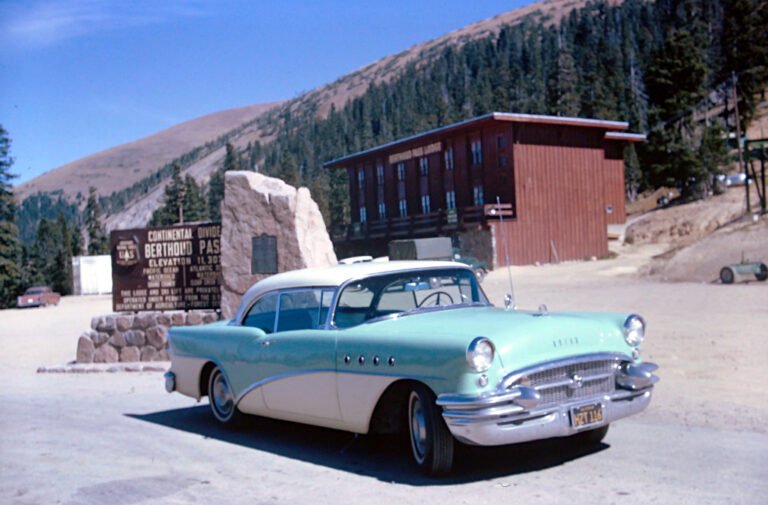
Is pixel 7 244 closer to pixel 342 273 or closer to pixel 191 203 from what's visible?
pixel 191 203

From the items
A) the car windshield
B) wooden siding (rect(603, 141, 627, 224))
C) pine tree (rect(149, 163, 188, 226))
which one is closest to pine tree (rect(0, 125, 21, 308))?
pine tree (rect(149, 163, 188, 226))

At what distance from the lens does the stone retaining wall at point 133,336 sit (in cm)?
1320

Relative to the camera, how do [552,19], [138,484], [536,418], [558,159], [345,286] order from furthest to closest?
[552,19]
[558,159]
[345,286]
[138,484]
[536,418]

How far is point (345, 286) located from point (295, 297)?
0.65 m

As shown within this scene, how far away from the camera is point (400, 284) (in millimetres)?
6129

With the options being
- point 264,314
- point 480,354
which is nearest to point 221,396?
point 264,314

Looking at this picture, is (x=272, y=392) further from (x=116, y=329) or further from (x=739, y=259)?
(x=739, y=259)

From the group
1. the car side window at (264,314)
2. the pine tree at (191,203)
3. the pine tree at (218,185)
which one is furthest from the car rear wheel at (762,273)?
the pine tree at (191,203)

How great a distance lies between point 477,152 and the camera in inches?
1649

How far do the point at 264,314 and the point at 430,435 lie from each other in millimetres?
2493

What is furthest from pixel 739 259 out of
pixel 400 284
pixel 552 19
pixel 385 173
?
pixel 552 19

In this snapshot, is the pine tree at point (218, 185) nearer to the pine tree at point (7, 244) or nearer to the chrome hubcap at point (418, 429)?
the pine tree at point (7, 244)

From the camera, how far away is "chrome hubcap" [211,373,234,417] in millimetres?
7198

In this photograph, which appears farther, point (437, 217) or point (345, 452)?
point (437, 217)
